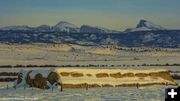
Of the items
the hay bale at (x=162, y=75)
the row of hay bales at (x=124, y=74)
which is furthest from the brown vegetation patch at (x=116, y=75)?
the hay bale at (x=162, y=75)

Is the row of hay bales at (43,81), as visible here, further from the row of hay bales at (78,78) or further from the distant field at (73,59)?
the distant field at (73,59)

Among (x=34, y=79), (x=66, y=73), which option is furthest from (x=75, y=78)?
(x=34, y=79)

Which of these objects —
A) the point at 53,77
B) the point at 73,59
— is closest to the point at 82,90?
the point at 53,77

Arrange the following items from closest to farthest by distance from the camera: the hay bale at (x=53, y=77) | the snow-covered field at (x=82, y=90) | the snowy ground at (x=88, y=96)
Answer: the snowy ground at (x=88, y=96)
the snow-covered field at (x=82, y=90)
the hay bale at (x=53, y=77)

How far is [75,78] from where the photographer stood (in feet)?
122

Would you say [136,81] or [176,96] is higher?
[176,96]

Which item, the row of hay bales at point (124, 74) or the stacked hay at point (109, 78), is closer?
the stacked hay at point (109, 78)

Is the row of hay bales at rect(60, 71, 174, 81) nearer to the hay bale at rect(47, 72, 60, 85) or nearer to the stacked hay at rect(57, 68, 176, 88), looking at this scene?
the stacked hay at rect(57, 68, 176, 88)

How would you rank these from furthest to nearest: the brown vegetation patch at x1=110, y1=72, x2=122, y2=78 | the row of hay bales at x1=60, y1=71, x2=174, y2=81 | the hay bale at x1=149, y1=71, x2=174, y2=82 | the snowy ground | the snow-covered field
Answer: the hay bale at x1=149, y1=71, x2=174, y2=82 → the brown vegetation patch at x1=110, y1=72, x2=122, y2=78 → the row of hay bales at x1=60, y1=71, x2=174, y2=81 → the snow-covered field → the snowy ground

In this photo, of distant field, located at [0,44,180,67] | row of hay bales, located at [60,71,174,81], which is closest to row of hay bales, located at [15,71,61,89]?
row of hay bales, located at [60,71,174,81]

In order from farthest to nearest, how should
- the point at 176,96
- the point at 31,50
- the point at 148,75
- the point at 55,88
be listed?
the point at 31,50, the point at 148,75, the point at 55,88, the point at 176,96

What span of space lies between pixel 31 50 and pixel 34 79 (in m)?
153

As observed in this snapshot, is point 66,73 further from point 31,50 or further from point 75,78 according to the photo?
point 31,50

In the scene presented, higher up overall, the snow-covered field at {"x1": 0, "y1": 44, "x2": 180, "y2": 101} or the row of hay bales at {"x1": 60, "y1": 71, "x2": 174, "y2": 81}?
the row of hay bales at {"x1": 60, "y1": 71, "x2": 174, "y2": 81}
